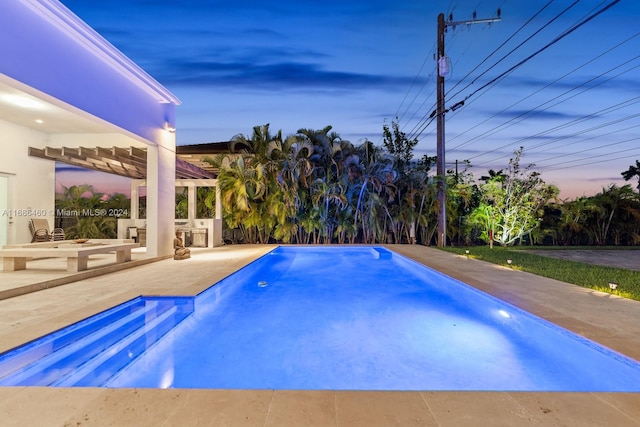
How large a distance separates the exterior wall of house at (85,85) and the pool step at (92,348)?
3.60m

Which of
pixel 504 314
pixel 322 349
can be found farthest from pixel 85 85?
pixel 504 314

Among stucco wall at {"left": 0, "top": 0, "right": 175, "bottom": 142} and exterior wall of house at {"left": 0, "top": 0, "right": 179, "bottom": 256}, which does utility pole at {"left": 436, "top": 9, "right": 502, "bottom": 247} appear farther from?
stucco wall at {"left": 0, "top": 0, "right": 175, "bottom": 142}

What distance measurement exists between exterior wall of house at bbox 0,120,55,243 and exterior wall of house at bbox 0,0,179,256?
38mm

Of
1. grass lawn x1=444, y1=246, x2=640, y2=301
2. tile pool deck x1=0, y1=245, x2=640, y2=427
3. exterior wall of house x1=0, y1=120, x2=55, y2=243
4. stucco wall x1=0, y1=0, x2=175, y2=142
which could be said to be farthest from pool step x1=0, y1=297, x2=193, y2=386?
exterior wall of house x1=0, y1=120, x2=55, y2=243

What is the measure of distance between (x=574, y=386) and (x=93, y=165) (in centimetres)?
1356

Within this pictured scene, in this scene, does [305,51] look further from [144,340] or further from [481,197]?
[144,340]

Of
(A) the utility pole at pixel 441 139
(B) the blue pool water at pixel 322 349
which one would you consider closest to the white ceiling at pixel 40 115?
(B) the blue pool water at pixel 322 349

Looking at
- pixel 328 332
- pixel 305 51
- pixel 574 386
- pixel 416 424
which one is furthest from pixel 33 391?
pixel 305 51

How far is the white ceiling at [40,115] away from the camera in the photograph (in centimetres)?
655

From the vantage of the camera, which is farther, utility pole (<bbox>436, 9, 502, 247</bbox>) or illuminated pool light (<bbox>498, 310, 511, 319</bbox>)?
utility pole (<bbox>436, 9, 502, 247</bbox>)

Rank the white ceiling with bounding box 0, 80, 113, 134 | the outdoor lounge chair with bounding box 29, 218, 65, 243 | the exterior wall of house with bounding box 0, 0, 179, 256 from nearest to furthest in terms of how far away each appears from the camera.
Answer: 1. the exterior wall of house with bounding box 0, 0, 179, 256
2. the white ceiling with bounding box 0, 80, 113, 134
3. the outdoor lounge chair with bounding box 29, 218, 65, 243

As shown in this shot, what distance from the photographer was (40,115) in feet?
25.9

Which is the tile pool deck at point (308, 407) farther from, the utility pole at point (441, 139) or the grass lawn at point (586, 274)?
the utility pole at point (441, 139)

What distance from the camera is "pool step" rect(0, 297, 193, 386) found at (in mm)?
2559
